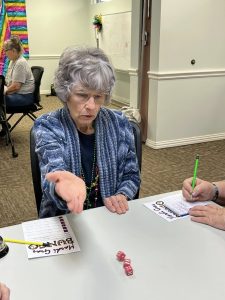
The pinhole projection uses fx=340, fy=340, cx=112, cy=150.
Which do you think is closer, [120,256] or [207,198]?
[120,256]

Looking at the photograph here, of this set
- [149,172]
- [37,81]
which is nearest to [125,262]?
[149,172]

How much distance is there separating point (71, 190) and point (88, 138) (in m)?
0.56

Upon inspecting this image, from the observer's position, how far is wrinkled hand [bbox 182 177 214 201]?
1250mm

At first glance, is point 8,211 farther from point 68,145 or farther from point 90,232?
point 90,232

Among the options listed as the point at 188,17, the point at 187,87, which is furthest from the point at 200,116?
the point at 188,17

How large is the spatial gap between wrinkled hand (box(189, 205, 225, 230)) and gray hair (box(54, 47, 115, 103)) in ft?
1.85

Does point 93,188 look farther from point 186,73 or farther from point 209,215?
point 186,73

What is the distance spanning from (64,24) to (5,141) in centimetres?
438

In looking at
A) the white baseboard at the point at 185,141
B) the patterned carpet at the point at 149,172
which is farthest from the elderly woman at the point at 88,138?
the white baseboard at the point at 185,141

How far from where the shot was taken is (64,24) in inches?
309

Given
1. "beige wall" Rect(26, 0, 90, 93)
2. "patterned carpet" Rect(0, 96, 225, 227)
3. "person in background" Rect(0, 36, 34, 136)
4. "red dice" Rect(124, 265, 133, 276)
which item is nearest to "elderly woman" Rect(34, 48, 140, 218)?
"red dice" Rect(124, 265, 133, 276)

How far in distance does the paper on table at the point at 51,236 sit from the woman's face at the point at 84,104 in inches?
16.1

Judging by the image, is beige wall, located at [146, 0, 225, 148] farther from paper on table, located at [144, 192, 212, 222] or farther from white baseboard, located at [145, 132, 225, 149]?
paper on table, located at [144, 192, 212, 222]

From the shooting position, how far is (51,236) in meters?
1.03
